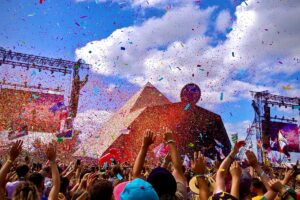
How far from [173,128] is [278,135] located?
36.6 feet

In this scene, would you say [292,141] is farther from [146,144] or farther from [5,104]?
[146,144]

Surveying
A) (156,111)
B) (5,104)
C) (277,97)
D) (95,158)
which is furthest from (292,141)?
(5,104)

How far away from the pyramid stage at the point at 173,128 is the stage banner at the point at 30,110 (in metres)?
4.21

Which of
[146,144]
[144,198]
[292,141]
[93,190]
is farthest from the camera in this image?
[292,141]

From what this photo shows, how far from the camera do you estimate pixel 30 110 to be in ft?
98.7

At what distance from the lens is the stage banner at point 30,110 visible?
28.8 metres

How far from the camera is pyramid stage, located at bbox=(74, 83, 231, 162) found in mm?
24812

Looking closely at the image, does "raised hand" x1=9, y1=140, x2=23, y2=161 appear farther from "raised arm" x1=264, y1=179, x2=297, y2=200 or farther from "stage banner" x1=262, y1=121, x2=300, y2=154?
"stage banner" x1=262, y1=121, x2=300, y2=154

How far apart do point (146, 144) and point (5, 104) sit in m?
28.4

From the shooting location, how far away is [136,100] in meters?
29.0

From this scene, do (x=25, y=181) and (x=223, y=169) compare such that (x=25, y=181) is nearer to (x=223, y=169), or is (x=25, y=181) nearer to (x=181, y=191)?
(x=181, y=191)

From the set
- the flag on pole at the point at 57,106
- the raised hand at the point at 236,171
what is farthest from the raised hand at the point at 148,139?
the flag on pole at the point at 57,106

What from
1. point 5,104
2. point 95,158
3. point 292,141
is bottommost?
point 95,158

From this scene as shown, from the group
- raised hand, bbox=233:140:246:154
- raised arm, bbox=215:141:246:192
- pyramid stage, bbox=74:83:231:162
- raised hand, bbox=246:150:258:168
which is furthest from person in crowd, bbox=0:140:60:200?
pyramid stage, bbox=74:83:231:162
